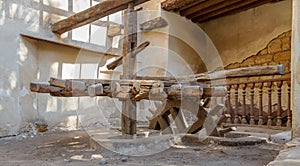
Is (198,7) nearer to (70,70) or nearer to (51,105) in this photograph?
(70,70)

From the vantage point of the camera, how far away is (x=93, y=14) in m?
3.91

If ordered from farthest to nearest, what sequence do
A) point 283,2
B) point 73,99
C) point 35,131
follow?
point 283,2
point 73,99
point 35,131

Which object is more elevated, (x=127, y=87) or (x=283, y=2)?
(x=283, y=2)

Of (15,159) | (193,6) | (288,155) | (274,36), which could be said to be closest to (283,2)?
(274,36)

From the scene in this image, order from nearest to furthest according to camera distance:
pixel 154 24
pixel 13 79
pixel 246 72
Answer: pixel 246 72, pixel 13 79, pixel 154 24

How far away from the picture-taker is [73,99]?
512cm

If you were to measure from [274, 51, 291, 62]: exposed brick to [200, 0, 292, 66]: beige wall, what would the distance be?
421 millimetres

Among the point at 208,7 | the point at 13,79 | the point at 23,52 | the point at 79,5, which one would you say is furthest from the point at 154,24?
the point at 13,79

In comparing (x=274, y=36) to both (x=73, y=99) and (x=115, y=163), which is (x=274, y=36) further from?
(x=115, y=163)

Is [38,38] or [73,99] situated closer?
[38,38]

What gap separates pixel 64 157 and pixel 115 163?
Answer: 577 mm

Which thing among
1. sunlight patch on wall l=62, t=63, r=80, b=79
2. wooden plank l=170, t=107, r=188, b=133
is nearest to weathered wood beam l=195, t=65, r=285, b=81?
wooden plank l=170, t=107, r=188, b=133

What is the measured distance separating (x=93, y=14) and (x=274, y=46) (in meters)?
4.23

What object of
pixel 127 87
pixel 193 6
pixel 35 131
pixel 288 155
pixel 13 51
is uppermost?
pixel 193 6
